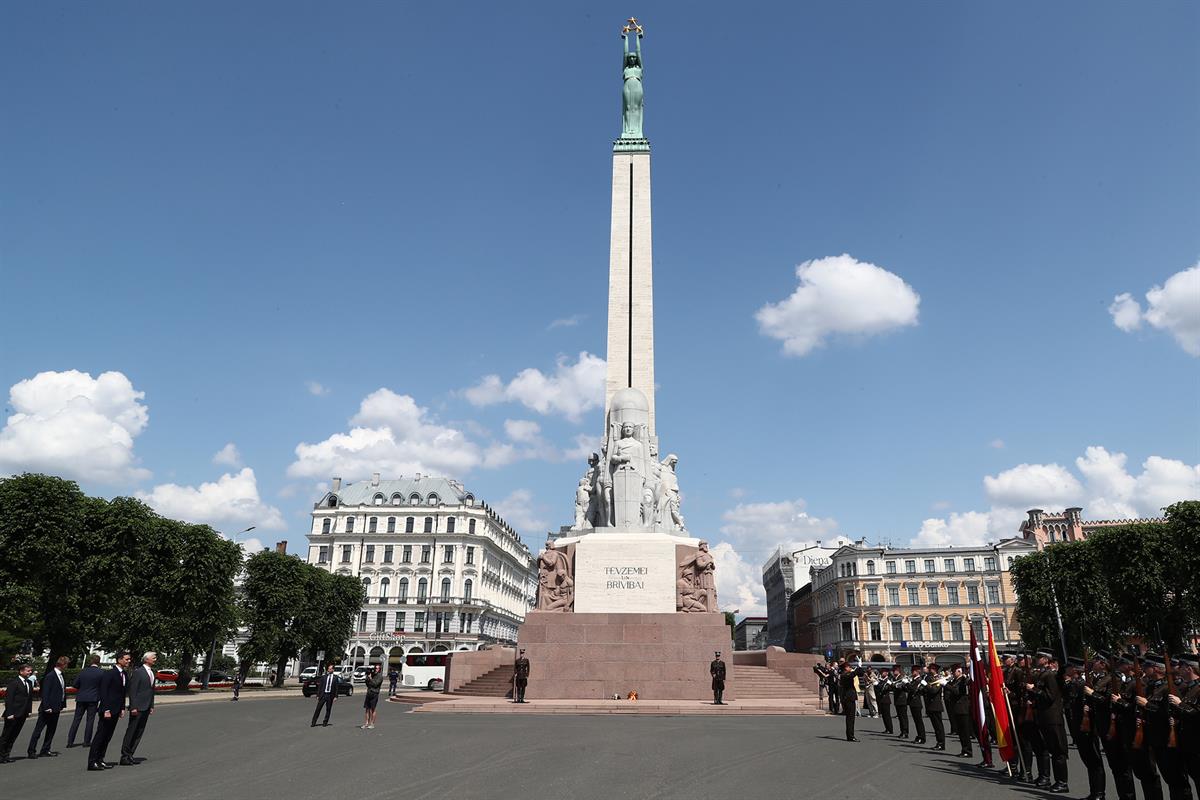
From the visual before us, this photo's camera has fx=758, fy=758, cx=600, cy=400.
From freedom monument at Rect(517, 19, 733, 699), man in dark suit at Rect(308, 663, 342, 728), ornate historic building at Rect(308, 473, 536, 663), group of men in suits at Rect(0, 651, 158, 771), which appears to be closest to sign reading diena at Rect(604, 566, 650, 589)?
freedom monument at Rect(517, 19, 733, 699)

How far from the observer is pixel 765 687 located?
24.8 metres

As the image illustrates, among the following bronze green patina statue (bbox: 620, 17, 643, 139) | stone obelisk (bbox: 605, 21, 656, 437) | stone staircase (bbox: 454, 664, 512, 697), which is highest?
bronze green patina statue (bbox: 620, 17, 643, 139)

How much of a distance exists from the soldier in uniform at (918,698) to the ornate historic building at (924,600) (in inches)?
2294

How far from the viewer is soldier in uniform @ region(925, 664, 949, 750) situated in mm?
15203

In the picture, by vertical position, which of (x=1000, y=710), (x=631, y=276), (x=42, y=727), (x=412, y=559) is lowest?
(x=42, y=727)

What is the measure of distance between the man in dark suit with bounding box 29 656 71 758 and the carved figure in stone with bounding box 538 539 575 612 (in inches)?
510

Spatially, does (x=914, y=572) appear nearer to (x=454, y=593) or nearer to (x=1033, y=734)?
(x=454, y=593)

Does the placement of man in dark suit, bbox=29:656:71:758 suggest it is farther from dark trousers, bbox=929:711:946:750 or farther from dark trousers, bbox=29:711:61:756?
dark trousers, bbox=929:711:946:750

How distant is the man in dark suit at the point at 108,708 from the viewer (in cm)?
1136

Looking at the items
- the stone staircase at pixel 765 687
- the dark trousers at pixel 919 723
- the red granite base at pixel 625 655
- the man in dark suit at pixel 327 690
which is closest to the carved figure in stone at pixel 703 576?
the red granite base at pixel 625 655

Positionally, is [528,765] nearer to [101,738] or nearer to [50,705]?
[101,738]

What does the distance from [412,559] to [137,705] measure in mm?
65974

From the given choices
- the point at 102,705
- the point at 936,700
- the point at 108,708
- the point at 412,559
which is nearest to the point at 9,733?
the point at 102,705

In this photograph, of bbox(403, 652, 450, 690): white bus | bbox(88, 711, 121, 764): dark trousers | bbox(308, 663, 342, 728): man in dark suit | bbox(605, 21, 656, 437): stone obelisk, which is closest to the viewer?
bbox(88, 711, 121, 764): dark trousers
